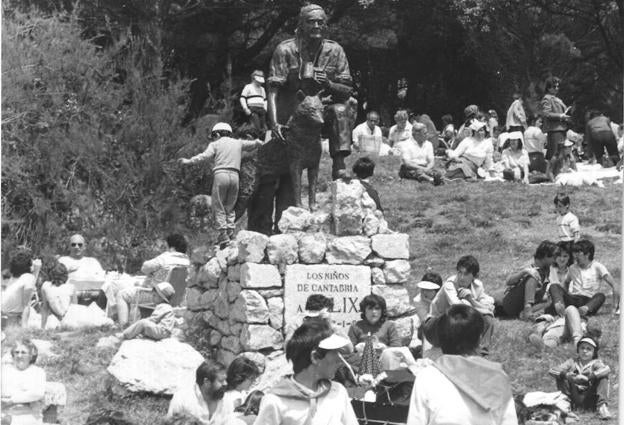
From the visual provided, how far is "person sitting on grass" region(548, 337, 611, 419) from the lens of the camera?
1429cm

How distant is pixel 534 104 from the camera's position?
37500 millimetres

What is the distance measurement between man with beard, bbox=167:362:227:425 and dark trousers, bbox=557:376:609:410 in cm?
361

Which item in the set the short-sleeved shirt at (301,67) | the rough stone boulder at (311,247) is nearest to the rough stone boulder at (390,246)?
the rough stone boulder at (311,247)

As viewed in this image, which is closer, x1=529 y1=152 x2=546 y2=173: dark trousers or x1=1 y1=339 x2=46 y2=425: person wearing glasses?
x1=1 y1=339 x2=46 y2=425: person wearing glasses

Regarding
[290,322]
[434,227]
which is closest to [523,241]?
[434,227]

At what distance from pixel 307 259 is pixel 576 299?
3307mm

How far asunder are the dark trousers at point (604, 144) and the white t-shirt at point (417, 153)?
2.98m

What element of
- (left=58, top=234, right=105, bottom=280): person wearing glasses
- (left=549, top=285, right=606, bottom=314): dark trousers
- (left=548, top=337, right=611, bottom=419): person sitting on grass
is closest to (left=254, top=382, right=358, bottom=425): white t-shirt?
(left=548, top=337, right=611, bottom=419): person sitting on grass

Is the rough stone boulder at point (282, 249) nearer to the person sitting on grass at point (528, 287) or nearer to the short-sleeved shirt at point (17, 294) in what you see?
the short-sleeved shirt at point (17, 294)

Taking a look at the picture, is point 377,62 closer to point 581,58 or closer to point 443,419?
point 581,58

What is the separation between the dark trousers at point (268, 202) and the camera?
1678 centimetres

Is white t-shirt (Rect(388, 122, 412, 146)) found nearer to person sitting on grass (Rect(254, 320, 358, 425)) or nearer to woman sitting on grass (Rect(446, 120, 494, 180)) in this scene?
woman sitting on grass (Rect(446, 120, 494, 180))

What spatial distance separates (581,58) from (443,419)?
35069mm

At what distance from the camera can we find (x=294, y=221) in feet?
51.9
